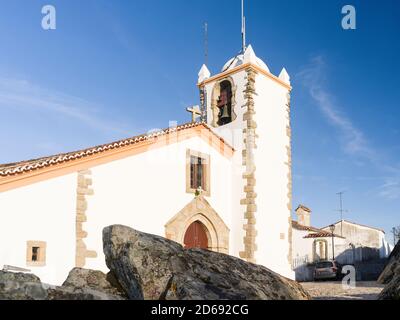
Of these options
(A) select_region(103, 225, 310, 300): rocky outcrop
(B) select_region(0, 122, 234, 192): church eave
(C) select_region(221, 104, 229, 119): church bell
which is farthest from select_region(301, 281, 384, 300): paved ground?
(C) select_region(221, 104, 229, 119): church bell

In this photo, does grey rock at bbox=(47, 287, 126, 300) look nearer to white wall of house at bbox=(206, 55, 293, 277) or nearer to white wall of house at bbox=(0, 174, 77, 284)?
white wall of house at bbox=(0, 174, 77, 284)

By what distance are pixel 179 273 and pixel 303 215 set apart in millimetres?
33843

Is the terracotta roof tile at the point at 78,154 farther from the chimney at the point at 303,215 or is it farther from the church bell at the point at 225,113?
the chimney at the point at 303,215

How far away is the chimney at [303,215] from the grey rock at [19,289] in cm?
3472

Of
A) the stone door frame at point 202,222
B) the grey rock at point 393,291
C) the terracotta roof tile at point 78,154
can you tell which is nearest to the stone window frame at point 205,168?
the stone door frame at point 202,222

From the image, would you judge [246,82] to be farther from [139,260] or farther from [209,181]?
[139,260]

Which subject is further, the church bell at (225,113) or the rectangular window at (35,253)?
the church bell at (225,113)

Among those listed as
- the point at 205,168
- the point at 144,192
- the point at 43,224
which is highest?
the point at 205,168

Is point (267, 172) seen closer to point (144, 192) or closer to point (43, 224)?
point (144, 192)

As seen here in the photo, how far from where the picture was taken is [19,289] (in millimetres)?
4629

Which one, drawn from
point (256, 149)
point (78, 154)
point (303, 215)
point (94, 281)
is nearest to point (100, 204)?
point (78, 154)

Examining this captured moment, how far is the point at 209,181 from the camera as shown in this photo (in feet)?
53.7

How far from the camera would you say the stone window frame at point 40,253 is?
10672 mm

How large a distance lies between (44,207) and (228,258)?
Answer: 22.4 ft
